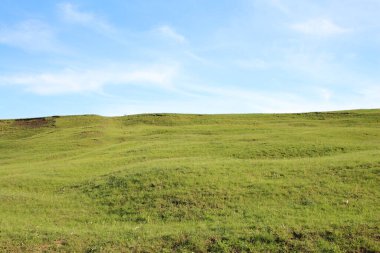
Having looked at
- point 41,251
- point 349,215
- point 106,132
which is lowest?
point 41,251

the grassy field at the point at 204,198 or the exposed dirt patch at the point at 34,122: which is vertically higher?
the exposed dirt patch at the point at 34,122

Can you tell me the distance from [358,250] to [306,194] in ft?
19.2

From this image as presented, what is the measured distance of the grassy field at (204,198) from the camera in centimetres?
1658

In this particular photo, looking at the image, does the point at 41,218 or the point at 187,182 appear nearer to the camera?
the point at 41,218

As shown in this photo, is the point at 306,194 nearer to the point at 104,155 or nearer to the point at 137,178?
the point at 137,178

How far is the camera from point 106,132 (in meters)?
53.2

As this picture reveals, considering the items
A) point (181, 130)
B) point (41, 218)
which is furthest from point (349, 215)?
point (181, 130)

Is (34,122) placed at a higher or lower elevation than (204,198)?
higher

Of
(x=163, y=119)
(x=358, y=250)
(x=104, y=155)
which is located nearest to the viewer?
(x=358, y=250)

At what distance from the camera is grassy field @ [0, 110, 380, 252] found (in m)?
16.6

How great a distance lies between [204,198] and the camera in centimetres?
2123

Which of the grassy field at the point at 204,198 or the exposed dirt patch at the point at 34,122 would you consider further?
the exposed dirt patch at the point at 34,122

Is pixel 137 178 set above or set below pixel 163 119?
below

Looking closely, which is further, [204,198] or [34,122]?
[34,122]
